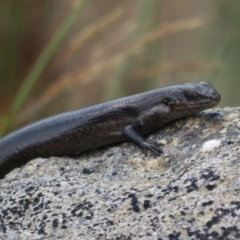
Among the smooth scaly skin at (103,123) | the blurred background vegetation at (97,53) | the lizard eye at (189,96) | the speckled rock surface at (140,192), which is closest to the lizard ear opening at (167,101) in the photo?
the smooth scaly skin at (103,123)

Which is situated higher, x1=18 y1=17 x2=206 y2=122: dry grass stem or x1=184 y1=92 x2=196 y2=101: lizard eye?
x1=18 y1=17 x2=206 y2=122: dry grass stem

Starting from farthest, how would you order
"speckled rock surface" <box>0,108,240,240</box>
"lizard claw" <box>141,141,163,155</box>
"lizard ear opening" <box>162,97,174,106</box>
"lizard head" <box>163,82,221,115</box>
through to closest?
"lizard ear opening" <box>162,97,174,106</box>
"lizard head" <box>163,82,221,115</box>
"lizard claw" <box>141,141,163,155</box>
"speckled rock surface" <box>0,108,240,240</box>

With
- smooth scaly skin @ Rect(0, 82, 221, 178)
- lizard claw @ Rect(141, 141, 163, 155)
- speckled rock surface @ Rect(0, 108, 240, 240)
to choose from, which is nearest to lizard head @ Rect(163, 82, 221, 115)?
smooth scaly skin @ Rect(0, 82, 221, 178)

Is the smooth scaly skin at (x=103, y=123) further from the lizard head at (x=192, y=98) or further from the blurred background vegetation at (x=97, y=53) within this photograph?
the blurred background vegetation at (x=97, y=53)

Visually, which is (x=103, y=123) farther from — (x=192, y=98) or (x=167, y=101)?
(x=192, y=98)

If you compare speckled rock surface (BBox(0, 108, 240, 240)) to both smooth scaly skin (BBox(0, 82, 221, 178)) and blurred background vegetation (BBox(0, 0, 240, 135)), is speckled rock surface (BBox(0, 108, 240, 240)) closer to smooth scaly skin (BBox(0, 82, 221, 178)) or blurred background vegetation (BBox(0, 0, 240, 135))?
smooth scaly skin (BBox(0, 82, 221, 178))

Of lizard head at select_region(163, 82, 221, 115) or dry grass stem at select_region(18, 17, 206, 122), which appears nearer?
lizard head at select_region(163, 82, 221, 115)

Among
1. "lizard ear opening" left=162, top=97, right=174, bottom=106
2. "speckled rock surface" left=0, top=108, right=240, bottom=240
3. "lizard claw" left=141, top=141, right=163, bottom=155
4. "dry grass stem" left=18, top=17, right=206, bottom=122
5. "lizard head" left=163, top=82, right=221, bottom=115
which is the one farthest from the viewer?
"dry grass stem" left=18, top=17, right=206, bottom=122

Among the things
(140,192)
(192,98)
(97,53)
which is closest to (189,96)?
(192,98)

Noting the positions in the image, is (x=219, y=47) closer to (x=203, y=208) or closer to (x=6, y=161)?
(x=6, y=161)
